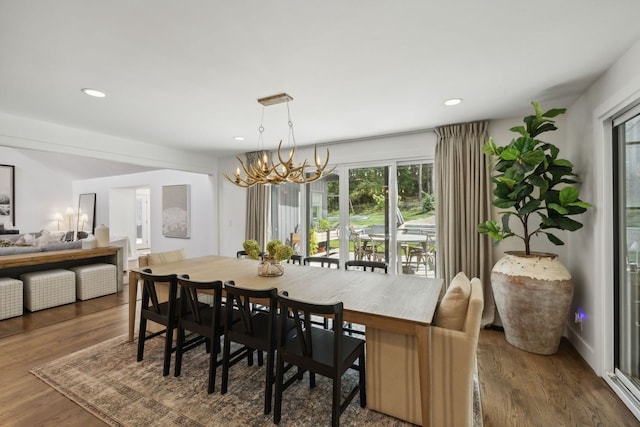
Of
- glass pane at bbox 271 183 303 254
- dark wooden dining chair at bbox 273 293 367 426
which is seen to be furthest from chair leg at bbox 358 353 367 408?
glass pane at bbox 271 183 303 254

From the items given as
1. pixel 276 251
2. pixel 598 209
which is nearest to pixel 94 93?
pixel 276 251

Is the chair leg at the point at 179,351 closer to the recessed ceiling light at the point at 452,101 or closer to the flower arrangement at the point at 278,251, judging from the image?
the flower arrangement at the point at 278,251

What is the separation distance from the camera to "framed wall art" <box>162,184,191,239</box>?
634cm

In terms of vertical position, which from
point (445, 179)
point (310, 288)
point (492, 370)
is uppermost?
point (445, 179)

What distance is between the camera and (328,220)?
4848mm

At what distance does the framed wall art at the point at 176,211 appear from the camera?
6.34 meters

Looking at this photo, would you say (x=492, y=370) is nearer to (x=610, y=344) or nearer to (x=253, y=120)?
(x=610, y=344)

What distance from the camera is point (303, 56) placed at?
2.07 meters

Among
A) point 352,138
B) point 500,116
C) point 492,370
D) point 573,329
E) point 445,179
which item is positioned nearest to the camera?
point 492,370

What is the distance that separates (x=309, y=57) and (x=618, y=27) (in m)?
1.90

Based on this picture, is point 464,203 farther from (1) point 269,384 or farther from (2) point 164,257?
(2) point 164,257

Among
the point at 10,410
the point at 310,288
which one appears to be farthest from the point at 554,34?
the point at 10,410

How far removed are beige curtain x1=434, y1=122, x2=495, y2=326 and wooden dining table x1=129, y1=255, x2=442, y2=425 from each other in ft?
4.13

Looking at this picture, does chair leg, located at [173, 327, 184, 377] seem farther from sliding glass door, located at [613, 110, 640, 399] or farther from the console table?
sliding glass door, located at [613, 110, 640, 399]
